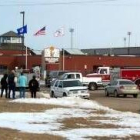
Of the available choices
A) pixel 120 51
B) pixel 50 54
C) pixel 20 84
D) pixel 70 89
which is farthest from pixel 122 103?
pixel 120 51

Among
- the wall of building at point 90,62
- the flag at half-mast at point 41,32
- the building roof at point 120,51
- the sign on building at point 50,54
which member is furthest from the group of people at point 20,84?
the building roof at point 120,51

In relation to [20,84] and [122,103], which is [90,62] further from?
[122,103]

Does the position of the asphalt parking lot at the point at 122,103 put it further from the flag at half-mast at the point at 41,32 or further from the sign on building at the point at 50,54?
the flag at half-mast at the point at 41,32

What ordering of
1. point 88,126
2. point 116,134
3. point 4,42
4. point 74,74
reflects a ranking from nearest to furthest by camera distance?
1. point 116,134
2. point 88,126
3. point 74,74
4. point 4,42

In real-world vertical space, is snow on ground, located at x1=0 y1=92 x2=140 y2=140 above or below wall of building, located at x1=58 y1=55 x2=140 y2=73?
below

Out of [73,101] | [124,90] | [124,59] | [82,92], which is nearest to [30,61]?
[124,59]

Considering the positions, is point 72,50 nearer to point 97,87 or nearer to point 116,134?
point 97,87

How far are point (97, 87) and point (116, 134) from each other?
1659 inches

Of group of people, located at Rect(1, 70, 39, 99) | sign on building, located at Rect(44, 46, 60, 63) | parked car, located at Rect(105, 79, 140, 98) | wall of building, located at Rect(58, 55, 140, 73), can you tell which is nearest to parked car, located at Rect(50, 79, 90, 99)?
group of people, located at Rect(1, 70, 39, 99)

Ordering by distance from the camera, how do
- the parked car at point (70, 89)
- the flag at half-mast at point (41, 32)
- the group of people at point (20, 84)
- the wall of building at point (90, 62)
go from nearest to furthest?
the group of people at point (20, 84), the parked car at point (70, 89), the flag at half-mast at point (41, 32), the wall of building at point (90, 62)

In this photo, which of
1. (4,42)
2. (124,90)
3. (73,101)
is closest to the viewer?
(73,101)

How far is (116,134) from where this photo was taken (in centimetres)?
1510

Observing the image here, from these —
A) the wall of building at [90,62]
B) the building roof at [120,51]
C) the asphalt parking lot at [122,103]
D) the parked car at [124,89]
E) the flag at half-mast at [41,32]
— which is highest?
the building roof at [120,51]

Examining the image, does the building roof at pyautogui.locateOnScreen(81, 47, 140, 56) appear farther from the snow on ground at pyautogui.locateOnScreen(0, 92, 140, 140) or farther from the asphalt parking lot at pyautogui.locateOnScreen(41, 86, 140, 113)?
the snow on ground at pyautogui.locateOnScreen(0, 92, 140, 140)
